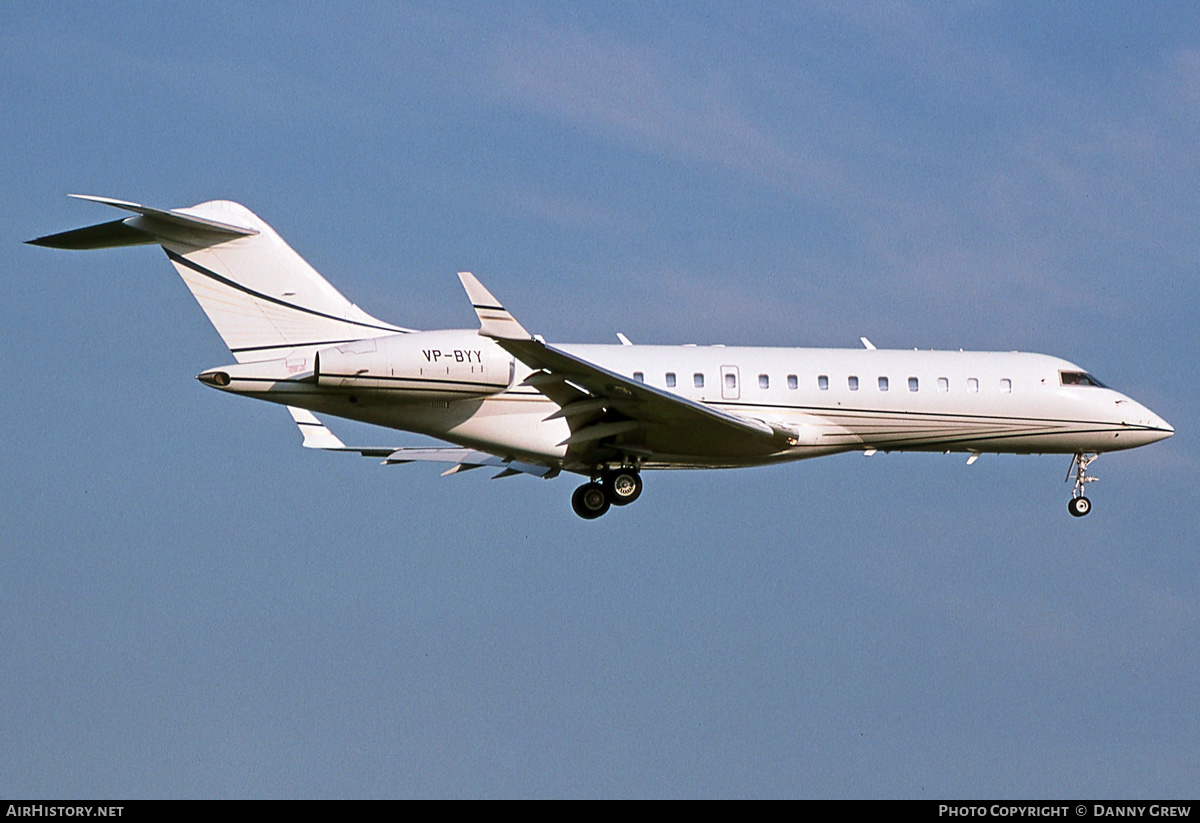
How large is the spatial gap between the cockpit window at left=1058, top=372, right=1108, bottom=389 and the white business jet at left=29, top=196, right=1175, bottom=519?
0.03 meters

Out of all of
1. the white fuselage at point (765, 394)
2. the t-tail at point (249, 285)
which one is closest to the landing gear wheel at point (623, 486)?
the white fuselage at point (765, 394)

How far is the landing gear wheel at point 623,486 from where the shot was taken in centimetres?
2678

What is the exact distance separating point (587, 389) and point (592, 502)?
2.98 meters

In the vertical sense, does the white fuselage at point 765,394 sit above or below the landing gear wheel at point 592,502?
above

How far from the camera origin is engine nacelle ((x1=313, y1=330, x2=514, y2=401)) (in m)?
24.1

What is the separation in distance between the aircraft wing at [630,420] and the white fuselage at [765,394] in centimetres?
31

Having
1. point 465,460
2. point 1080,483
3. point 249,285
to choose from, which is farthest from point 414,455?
point 1080,483

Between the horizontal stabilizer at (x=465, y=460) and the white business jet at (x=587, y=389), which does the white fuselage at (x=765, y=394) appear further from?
the horizontal stabilizer at (x=465, y=460)

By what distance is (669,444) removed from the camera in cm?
2606

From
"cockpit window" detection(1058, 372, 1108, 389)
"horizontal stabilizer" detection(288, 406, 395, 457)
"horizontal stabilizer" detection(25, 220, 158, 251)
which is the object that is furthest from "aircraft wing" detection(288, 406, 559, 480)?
"cockpit window" detection(1058, 372, 1108, 389)
